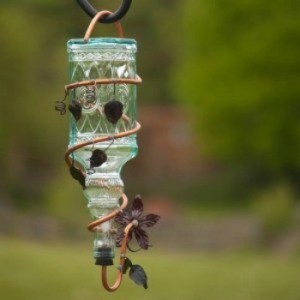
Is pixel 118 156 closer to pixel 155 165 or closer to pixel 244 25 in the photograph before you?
pixel 244 25

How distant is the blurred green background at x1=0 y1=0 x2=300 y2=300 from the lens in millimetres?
15992

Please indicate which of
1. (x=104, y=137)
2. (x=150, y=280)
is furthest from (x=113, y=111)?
(x=150, y=280)

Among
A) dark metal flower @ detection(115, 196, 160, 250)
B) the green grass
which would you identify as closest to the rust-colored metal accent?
dark metal flower @ detection(115, 196, 160, 250)

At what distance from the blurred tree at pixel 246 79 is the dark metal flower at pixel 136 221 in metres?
24.7

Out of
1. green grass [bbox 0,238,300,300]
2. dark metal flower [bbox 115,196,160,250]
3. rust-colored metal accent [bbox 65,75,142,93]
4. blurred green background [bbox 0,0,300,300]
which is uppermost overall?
rust-colored metal accent [bbox 65,75,142,93]

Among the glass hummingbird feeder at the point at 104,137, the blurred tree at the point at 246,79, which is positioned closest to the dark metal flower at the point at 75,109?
the glass hummingbird feeder at the point at 104,137

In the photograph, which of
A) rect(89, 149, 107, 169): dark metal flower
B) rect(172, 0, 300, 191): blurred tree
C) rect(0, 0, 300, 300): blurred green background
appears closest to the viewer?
rect(89, 149, 107, 169): dark metal flower

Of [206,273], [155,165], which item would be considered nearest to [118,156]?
[206,273]

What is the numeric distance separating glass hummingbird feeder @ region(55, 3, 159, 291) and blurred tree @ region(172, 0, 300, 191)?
24.7 metres

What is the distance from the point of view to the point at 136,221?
228 cm

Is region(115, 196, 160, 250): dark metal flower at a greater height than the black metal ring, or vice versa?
the black metal ring

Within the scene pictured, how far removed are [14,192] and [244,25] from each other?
15.2 meters

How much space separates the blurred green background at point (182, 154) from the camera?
16.0 metres

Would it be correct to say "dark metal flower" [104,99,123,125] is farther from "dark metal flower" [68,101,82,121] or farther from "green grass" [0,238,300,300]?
"green grass" [0,238,300,300]
